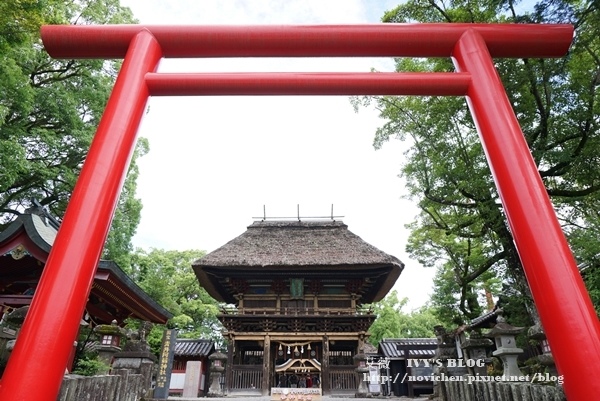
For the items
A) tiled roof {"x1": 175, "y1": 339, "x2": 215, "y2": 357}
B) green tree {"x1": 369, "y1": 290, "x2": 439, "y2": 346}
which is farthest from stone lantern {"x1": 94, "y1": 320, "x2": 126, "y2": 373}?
green tree {"x1": 369, "y1": 290, "x2": 439, "y2": 346}

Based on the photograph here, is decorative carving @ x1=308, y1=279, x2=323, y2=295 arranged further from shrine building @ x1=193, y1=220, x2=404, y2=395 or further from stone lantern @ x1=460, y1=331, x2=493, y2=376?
stone lantern @ x1=460, y1=331, x2=493, y2=376

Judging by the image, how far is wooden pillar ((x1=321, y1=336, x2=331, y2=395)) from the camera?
11.7 m

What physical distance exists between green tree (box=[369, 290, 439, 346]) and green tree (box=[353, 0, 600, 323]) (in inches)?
784

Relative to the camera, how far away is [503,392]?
386 centimetres

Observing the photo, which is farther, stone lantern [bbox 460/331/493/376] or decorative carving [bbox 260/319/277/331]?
decorative carving [bbox 260/319/277/331]

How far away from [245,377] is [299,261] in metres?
4.34

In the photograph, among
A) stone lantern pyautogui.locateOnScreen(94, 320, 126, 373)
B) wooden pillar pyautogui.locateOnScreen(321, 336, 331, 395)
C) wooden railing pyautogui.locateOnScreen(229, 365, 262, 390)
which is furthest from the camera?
wooden railing pyautogui.locateOnScreen(229, 365, 262, 390)

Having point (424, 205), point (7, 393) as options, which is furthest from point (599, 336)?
point (424, 205)

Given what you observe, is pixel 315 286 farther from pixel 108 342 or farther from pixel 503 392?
pixel 503 392

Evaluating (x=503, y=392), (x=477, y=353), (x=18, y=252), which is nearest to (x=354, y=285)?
(x=477, y=353)

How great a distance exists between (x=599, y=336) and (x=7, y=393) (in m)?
2.84

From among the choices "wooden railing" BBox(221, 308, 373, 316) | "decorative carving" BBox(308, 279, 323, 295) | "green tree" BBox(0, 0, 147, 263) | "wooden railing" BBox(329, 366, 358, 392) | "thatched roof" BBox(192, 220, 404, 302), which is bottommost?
"wooden railing" BBox(329, 366, 358, 392)

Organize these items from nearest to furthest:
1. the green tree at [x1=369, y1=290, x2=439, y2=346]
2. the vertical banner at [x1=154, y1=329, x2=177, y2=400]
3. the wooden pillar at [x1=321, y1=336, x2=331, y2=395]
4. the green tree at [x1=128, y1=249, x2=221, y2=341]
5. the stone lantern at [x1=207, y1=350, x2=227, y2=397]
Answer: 1. the vertical banner at [x1=154, y1=329, x2=177, y2=400]
2. the stone lantern at [x1=207, y1=350, x2=227, y2=397]
3. the wooden pillar at [x1=321, y1=336, x2=331, y2=395]
4. the green tree at [x1=128, y1=249, x2=221, y2=341]
5. the green tree at [x1=369, y1=290, x2=439, y2=346]

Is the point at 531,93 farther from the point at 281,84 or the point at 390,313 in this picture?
the point at 390,313
